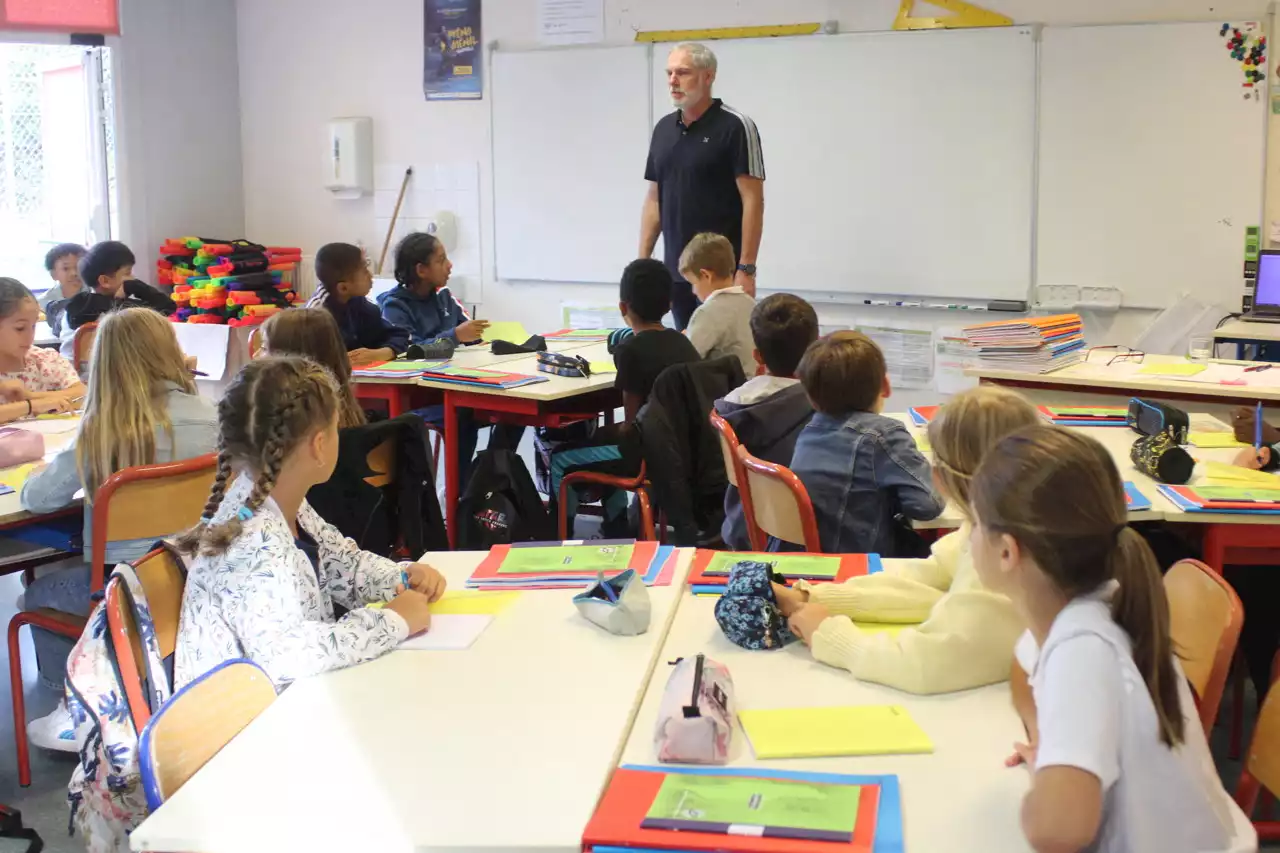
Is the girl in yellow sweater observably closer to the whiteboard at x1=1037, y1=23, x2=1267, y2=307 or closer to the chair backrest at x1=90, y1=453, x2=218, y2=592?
the chair backrest at x1=90, y1=453, x2=218, y2=592

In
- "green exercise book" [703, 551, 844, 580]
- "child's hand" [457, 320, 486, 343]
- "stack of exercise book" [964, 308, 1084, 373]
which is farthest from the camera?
"child's hand" [457, 320, 486, 343]

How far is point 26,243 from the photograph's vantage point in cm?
698

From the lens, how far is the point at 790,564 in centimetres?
222

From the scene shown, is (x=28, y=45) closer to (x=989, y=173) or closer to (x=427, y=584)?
(x=989, y=173)

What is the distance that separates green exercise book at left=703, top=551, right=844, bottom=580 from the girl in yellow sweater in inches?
4.0

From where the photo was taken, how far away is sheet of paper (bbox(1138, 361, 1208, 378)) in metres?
4.18

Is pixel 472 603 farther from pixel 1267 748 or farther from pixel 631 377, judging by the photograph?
pixel 631 377

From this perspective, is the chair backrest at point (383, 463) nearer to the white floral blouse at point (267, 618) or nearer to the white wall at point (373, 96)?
the white floral blouse at point (267, 618)

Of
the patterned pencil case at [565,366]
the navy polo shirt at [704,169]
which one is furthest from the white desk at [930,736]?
the navy polo shirt at [704,169]

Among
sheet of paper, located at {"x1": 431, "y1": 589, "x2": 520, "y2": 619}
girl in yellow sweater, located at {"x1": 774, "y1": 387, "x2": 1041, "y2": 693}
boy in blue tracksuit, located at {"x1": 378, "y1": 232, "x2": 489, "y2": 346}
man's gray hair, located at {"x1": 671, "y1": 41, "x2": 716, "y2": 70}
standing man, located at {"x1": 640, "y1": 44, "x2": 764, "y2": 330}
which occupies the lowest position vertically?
sheet of paper, located at {"x1": 431, "y1": 589, "x2": 520, "y2": 619}

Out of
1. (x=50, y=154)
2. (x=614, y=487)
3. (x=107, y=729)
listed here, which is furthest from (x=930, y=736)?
(x=50, y=154)

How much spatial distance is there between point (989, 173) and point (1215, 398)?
1948 mm

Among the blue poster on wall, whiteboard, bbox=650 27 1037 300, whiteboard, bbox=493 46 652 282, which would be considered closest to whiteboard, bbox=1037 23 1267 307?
whiteboard, bbox=650 27 1037 300

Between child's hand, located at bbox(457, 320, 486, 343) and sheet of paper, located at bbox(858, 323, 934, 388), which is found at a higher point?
child's hand, located at bbox(457, 320, 486, 343)
